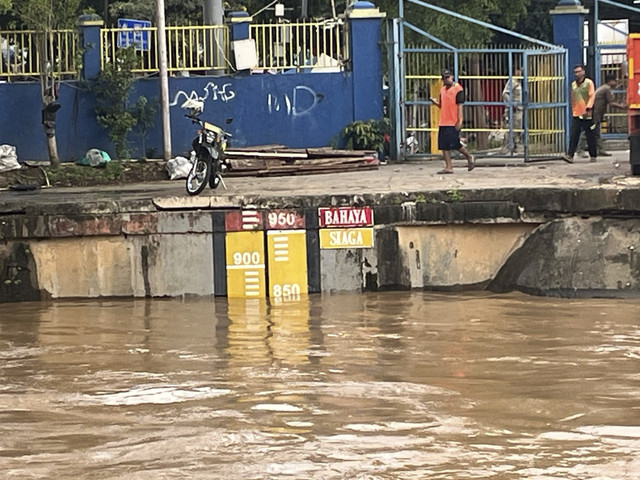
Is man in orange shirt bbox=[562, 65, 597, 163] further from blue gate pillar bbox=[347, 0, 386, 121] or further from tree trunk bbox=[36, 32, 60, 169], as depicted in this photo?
tree trunk bbox=[36, 32, 60, 169]

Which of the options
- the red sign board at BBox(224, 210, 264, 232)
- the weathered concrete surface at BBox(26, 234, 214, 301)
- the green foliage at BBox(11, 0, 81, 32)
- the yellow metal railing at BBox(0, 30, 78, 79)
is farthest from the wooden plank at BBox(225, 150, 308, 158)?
the weathered concrete surface at BBox(26, 234, 214, 301)

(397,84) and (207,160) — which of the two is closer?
(207,160)

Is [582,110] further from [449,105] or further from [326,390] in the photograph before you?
[326,390]

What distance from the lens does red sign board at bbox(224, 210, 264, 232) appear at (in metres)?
14.0

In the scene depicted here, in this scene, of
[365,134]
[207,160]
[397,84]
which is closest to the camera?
[207,160]

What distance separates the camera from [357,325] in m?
11.9

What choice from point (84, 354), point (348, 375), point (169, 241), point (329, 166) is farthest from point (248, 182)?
point (348, 375)

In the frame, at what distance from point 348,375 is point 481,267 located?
15.8 ft

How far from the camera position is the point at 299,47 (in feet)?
67.8

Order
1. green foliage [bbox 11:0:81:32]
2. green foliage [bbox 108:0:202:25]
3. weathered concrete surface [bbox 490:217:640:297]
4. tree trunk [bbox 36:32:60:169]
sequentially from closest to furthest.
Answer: weathered concrete surface [bbox 490:217:640:297]
green foliage [bbox 11:0:81:32]
tree trunk [bbox 36:32:60:169]
green foliage [bbox 108:0:202:25]

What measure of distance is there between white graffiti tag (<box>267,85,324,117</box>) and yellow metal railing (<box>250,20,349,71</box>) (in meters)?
0.41

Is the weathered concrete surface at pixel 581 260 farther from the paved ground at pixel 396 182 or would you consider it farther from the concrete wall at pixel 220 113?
the concrete wall at pixel 220 113

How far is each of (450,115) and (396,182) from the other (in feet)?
5.85

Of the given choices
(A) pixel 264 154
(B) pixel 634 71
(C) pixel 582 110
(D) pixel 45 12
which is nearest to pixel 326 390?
(B) pixel 634 71
